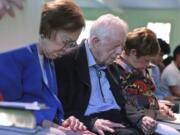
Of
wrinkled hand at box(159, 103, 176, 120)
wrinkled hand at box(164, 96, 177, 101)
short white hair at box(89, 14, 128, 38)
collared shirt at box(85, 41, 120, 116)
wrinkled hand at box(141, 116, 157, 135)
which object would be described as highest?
short white hair at box(89, 14, 128, 38)

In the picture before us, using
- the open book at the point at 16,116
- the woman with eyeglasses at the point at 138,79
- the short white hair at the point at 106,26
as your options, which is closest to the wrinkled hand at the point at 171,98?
the woman with eyeglasses at the point at 138,79

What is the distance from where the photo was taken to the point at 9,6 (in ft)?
2.72

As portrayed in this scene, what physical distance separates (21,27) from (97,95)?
0.95m

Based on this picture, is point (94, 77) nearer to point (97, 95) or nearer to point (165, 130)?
point (97, 95)

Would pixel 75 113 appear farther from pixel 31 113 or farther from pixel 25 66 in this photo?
pixel 31 113

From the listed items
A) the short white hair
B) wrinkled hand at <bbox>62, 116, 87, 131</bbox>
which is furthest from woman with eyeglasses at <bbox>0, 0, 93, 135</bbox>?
the short white hair

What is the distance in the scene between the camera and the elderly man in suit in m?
1.74

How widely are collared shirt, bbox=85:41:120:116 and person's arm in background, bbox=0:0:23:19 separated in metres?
0.94

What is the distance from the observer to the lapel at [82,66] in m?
1.75

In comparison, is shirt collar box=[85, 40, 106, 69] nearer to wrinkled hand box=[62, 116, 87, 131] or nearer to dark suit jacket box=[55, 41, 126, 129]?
dark suit jacket box=[55, 41, 126, 129]

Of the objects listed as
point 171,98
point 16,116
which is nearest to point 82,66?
point 16,116

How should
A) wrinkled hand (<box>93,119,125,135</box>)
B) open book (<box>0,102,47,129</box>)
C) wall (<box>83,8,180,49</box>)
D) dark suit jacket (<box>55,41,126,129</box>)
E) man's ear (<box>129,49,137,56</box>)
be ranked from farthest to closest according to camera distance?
wall (<box>83,8,180,49</box>), man's ear (<box>129,49,137,56</box>), dark suit jacket (<box>55,41,126,129</box>), wrinkled hand (<box>93,119,125,135</box>), open book (<box>0,102,47,129</box>)

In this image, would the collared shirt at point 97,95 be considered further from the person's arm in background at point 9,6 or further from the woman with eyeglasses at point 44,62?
the person's arm in background at point 9,6

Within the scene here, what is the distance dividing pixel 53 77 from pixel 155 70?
2044mm
